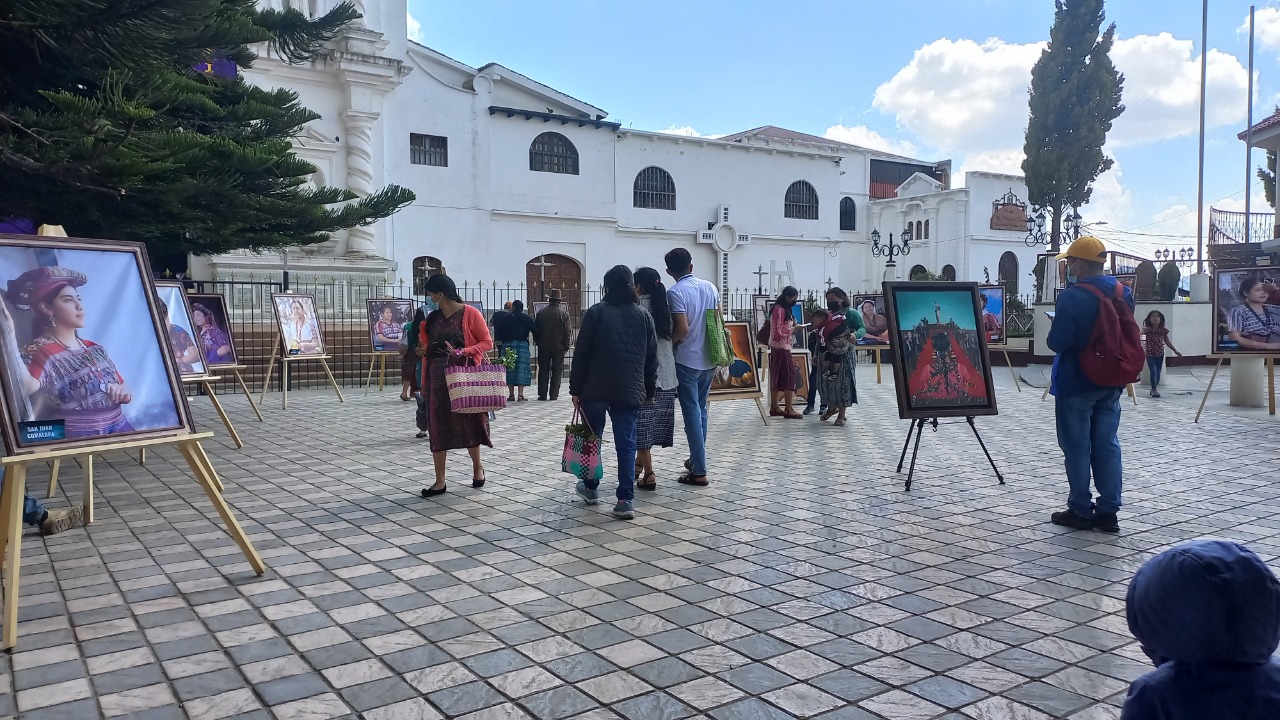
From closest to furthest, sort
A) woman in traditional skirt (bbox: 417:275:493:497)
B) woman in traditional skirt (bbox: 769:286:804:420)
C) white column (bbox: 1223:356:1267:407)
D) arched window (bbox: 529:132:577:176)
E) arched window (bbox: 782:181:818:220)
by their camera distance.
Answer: woman in traditional skirt (bbox: 417:275:493:497)
woman in traditional skirt (bbox: 769:286:804:420)
white column (bbox: 1223:356:1267:407)
arched window (bbox: 529:132:577:176)
arched window (bbox: 782:181:818:220)

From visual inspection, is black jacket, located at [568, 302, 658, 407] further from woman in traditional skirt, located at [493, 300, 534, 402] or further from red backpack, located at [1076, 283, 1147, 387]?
woman in traditional skirt, located at [493, 300, 534, 402]

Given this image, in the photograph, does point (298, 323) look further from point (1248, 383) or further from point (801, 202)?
point (801, 202)

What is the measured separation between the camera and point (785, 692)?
122 inches

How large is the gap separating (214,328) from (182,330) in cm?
187

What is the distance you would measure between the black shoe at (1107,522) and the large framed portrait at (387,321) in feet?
41.8

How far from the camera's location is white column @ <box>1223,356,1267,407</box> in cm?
1192

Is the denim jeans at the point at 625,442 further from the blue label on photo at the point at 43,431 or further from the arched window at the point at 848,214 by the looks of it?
the arched window at the point at 848,214

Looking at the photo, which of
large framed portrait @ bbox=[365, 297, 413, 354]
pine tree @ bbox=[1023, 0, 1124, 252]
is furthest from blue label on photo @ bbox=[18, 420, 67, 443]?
pine tree @ bbox=[1023, 0, 1124, 252]

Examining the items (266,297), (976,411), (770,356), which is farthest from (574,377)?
(266,297)

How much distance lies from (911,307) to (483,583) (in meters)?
4.60

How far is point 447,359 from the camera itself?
20.8ft

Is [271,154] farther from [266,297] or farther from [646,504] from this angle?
[266,297]

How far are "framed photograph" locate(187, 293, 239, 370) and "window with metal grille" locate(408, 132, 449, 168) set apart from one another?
1550cm

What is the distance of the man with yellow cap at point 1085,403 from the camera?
204 inches
